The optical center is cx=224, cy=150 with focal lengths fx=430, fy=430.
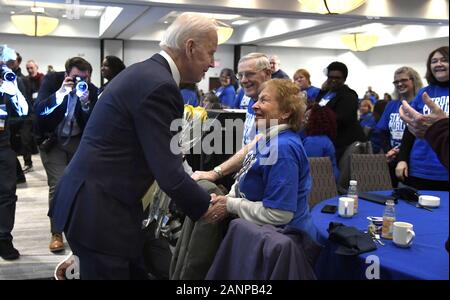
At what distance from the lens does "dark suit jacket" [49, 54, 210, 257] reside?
1414mm

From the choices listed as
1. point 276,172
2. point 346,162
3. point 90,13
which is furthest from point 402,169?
point 90,13

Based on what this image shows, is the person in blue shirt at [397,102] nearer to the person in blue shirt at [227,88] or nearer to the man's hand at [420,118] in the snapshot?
the man's hand at [420,118]

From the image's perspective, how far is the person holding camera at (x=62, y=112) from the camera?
326 cm

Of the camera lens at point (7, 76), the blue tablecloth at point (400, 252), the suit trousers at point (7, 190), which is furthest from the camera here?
the suit trousers at point (7, 190)

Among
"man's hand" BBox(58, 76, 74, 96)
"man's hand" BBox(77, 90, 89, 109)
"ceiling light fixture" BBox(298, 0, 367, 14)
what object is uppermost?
"ceiling light fixture" BBox(298, 0, 367, 14)

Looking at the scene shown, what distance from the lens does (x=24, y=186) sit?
5.89 metres

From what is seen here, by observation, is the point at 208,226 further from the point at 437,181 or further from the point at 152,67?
the point at 437,181

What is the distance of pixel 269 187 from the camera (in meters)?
1.71

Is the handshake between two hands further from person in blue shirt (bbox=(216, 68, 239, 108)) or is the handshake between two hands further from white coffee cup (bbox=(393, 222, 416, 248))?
person in blue shirt (bbox=(216, 68, 239, 108))

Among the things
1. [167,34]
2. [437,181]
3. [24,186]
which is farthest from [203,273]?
[24,186]

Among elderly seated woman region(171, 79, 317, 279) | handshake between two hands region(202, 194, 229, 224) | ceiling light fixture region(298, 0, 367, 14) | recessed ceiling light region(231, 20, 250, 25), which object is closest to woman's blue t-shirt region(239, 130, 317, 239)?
elderly seated woman region(171, 79, 317, 279)

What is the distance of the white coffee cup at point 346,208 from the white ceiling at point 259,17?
379 cm

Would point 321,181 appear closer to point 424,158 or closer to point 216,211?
point 424,158

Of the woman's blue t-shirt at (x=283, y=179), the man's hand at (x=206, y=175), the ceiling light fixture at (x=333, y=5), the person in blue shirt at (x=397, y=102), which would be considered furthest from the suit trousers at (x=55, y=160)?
the ceiling light fixture at (x=333, y=5)
